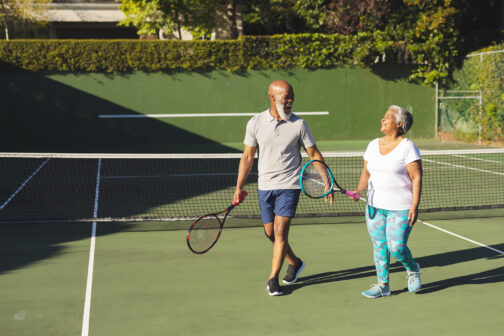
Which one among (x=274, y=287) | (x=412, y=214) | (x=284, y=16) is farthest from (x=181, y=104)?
(x=412, y=214)

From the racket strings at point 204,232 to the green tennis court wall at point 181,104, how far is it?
15656mm

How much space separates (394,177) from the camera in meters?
4.85

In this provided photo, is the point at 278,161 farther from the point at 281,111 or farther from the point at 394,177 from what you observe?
the point at 394,177

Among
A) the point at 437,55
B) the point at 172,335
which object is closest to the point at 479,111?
the point at 437,55

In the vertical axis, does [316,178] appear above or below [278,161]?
below

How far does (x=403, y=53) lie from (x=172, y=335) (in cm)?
1996

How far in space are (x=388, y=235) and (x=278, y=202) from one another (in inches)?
36.8

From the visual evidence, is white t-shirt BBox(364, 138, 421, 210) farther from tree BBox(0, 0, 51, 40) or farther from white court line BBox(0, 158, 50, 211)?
tree BBox(0, 0, 51, 40)

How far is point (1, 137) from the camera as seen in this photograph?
→ 20.9 meters

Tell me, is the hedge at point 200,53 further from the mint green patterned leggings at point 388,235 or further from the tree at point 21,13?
the mint green patterned leggings at point 388,235

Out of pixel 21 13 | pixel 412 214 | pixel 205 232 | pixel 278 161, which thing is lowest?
pixel 205 232

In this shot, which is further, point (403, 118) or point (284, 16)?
point (284, 16)

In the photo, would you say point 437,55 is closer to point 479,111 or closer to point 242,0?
point 479,111

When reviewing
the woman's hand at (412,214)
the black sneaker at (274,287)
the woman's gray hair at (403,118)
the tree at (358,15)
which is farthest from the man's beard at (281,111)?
the tree at (358,15)
